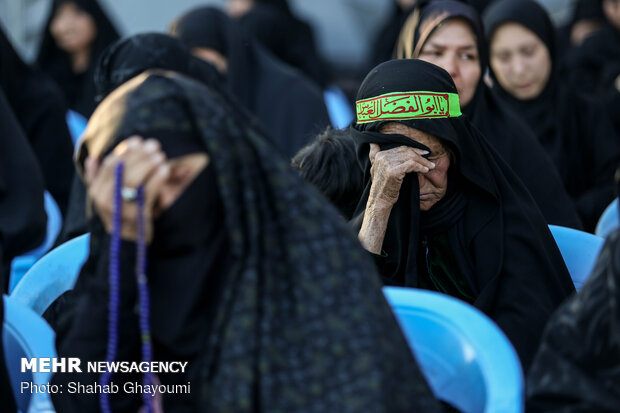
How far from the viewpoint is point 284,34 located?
7.34 meters

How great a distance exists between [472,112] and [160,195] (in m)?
1.92

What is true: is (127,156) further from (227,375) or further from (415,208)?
(415,208)

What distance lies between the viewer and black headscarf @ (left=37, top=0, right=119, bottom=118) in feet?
20.6

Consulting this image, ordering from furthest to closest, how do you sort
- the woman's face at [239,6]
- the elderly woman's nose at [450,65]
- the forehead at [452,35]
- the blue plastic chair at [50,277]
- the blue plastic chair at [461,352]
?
the woman's face at [239,6], the forehead at [452,35], the elderly woman's nose at [450,65], the blue plastic chair at [50,277], the blue plastic chair at [461,352]

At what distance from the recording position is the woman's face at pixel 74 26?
6277mm

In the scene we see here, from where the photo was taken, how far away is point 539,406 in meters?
1.95

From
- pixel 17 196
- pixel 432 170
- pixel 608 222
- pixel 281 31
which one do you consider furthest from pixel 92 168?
pixel 281 31

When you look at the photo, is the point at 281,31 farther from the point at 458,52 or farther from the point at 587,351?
the point at 587,351

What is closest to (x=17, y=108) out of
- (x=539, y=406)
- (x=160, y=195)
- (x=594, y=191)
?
(x=594, y=191)

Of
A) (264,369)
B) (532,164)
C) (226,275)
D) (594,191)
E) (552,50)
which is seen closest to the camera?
(264,369)

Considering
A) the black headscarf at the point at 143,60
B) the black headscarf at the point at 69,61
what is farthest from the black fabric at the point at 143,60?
the black headscarf at the point at 69,61

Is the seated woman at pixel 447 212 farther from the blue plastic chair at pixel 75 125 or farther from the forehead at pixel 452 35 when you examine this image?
the blue plastic chair at pixel 75 125

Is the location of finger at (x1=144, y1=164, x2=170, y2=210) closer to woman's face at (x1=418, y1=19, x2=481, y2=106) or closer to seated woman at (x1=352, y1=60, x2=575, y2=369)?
seated woman at (x1=352, y1=60, x2=575, y2=369)

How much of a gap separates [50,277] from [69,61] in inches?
161
